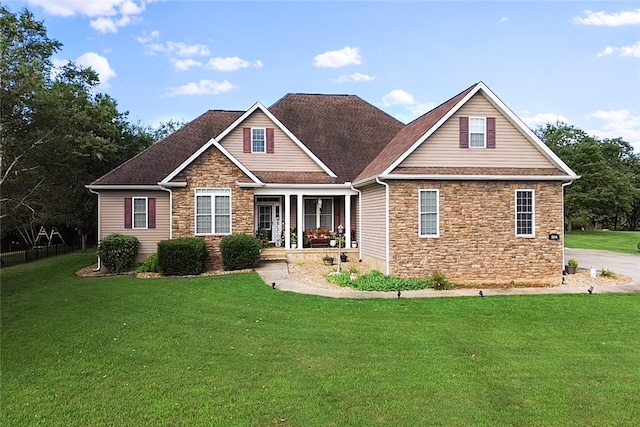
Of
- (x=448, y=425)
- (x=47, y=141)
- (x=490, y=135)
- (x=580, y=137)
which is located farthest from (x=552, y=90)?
(x=580, y=137)

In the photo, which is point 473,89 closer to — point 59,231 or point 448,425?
point 448,425

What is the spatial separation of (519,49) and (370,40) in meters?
5.61

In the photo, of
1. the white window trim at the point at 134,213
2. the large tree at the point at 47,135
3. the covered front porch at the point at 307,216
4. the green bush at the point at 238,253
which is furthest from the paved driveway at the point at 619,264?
the large tree at the point at 47,135

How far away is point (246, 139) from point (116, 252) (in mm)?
6915

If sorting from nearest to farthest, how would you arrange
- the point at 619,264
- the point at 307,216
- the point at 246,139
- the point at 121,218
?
the point at 121,218
the point at 246,139
the point at 619,264
the point at 307,216

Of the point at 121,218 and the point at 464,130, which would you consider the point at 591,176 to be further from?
the point at 121,218

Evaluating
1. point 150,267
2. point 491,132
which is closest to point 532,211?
point 491,132

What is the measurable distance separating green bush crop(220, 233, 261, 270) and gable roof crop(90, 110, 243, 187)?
4.83 meters

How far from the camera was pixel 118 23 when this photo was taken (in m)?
16.8


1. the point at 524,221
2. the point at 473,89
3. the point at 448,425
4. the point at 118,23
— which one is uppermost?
the point at 118,23

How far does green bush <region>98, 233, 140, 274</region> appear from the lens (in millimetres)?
17594

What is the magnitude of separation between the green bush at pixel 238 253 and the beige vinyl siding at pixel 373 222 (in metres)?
4.32

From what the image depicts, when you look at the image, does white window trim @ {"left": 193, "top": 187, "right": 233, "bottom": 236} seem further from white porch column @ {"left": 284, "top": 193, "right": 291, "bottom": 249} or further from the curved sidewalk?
the curved sidewalk

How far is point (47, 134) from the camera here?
680 inches
